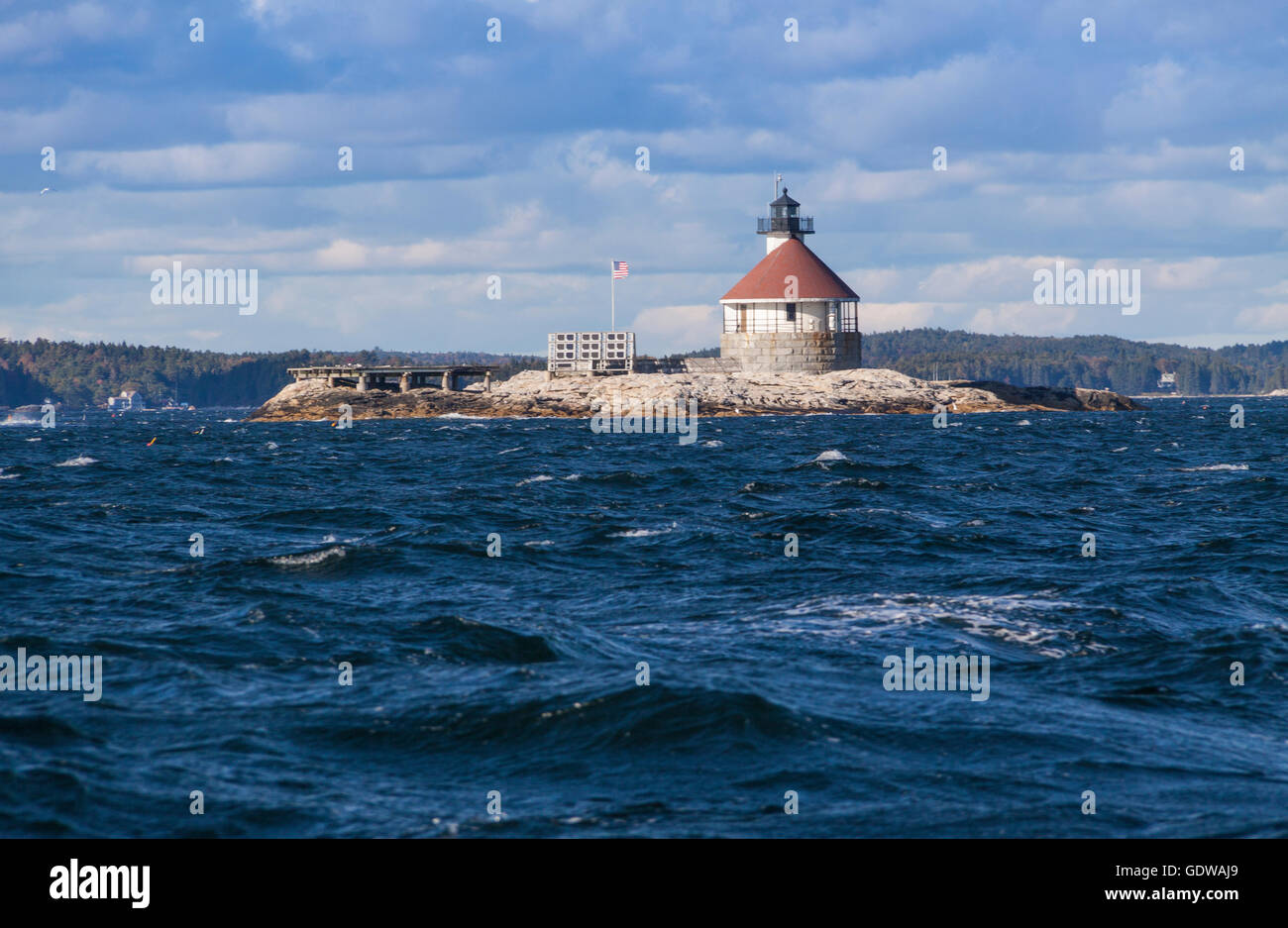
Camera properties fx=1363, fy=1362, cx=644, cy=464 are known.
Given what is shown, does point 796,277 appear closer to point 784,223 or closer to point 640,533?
point 784,223

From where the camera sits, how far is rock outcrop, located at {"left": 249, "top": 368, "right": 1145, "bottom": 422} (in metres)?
107

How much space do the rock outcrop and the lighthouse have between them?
6.21 feet

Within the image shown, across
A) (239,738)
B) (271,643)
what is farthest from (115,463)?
(239,738)

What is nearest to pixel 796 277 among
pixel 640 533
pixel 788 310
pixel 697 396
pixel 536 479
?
pixel 788 310

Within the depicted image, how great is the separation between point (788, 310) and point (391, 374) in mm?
38389

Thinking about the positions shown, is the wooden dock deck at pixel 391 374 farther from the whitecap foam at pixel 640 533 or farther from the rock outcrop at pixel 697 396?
the whitecap foam at pixel 640 533

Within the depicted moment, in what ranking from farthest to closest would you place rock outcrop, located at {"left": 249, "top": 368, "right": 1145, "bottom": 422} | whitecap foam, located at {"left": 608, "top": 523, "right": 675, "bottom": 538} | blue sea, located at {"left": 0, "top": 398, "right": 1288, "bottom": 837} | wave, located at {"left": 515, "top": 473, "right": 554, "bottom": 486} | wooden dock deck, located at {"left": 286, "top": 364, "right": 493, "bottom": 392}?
wooden dock deck, located at {"left": 286, "top": 364, "right": 493, "bottom": 392} < rock outcrop, located at {"left": 249, "top": 368, "right": 1145, "bottom": 422} < wave, located at {"left": 515, "top": 473, "right": 554, "bottom": 486} < whitecap foam, located at {"left": 608, "top": 523, "right": 675, "bottom": 538} < blue sea, located at {"left": 0, "top": 398, "right": 1288, "bottom": 837}

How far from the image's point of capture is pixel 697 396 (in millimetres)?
106375

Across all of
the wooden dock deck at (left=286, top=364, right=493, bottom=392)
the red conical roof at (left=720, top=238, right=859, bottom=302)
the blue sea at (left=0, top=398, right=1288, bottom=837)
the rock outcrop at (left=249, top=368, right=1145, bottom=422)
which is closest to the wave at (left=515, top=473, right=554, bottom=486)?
the blue sea at (left=0, top=398, right=1288, bottom=837)

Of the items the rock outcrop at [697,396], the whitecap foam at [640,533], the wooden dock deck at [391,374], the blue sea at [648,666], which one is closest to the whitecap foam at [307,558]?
the blue sea at [648,666]

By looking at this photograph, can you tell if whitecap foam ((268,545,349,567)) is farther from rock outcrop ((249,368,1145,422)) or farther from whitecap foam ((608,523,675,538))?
rock outcrop ((249,368,1145,422))

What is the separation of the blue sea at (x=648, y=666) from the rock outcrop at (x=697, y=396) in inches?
2897

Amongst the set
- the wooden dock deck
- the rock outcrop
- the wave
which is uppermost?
the wooden dock deck

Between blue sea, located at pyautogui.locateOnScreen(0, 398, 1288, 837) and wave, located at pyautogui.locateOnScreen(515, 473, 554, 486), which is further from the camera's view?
wave, located at pyautogui.locateOnScreen(515, 473, 554, 486)
